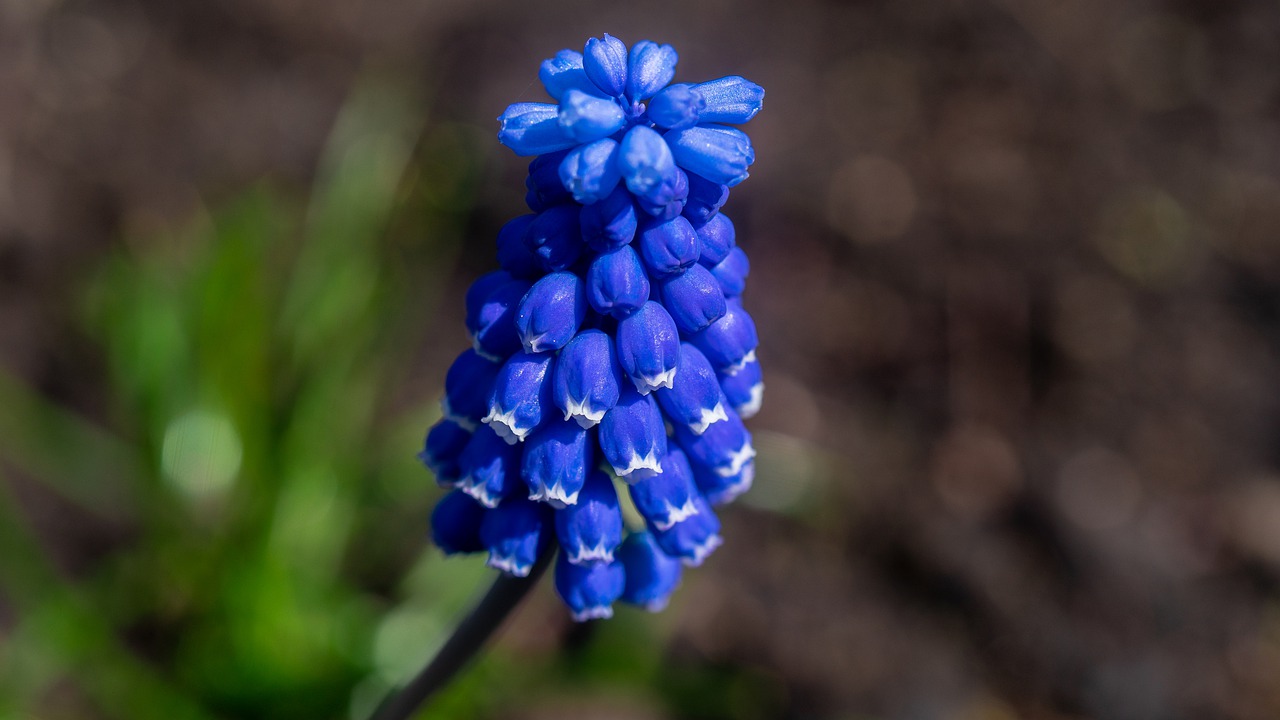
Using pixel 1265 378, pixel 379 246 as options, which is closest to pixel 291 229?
pixel 379 246

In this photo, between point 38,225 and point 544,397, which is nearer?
point 544,397

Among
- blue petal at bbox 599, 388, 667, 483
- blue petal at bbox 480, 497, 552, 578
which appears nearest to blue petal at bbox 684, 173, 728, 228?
blue petal at bbox 599, 388, 667, 483

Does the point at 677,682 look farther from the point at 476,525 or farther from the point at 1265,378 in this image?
the point at 1265,378

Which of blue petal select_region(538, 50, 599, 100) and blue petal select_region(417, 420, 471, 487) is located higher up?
blue petal select_region(538, 50, 599, 100)

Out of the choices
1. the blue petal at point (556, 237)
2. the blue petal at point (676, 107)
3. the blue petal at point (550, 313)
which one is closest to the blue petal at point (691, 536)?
the blue petal at point (550, 313)

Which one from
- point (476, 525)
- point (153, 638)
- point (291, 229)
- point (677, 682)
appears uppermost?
point (476, 525)

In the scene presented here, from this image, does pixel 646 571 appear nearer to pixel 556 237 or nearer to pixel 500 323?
pixel 500 323

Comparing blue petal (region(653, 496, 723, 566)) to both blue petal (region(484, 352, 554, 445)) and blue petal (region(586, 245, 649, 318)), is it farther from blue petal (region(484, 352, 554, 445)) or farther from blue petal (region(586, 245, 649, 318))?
blue petal (region(586, 245, 649, 318))
